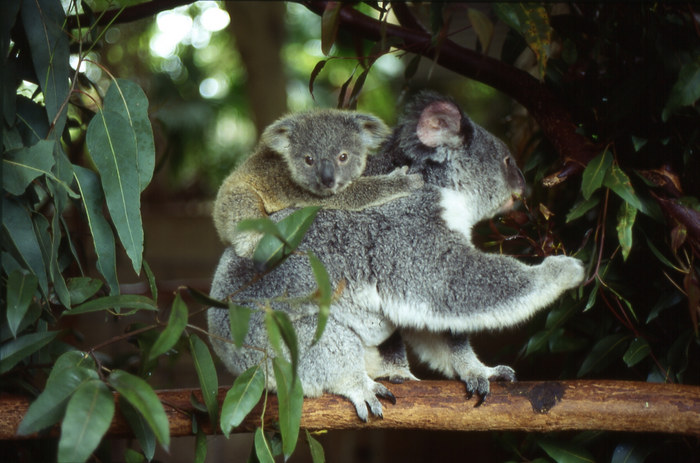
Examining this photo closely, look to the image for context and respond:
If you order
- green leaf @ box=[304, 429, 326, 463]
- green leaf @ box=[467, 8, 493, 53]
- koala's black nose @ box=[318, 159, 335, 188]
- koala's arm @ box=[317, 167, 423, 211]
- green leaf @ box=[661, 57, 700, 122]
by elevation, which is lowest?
green leaf @ box=[304, 429, 326, 463]

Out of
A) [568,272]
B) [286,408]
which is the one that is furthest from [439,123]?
[286,408]

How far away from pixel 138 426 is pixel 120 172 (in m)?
0.64

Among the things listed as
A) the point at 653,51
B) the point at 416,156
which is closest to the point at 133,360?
the point at 416,156

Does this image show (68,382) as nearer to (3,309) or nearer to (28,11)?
(3,309)

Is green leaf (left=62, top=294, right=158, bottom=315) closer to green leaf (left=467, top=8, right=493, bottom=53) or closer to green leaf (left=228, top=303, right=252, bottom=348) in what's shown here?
green leaf (left=228, top=303, right=252, bottom=348)

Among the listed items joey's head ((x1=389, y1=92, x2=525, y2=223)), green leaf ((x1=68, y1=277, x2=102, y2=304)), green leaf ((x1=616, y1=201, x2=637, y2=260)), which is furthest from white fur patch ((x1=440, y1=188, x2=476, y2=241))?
green leaf ((x1=68, y1=277, x2=102, y2=304))

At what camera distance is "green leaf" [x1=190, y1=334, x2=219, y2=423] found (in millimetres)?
1528

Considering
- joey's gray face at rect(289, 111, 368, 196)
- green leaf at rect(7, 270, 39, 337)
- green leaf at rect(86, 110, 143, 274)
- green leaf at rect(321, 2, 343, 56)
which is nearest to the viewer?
green leaf at rect(7, 270, 39, 337)

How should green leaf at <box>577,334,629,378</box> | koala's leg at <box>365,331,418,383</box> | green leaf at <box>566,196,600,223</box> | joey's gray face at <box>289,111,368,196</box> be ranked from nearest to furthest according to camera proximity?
green leaf at <box>566,196,600,223</box> < joey's gray face at <box>289,111,368,196</box> < green leaf at <box>577,334,629,378</box> < koala's leg at <box>365,331,418,383</box>

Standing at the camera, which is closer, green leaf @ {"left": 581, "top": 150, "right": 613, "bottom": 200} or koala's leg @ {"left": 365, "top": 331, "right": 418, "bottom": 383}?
green leaf @ {"left": 581, "top": 150, "right": 613, "bottom": 200}

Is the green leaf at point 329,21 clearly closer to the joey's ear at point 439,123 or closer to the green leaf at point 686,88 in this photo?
the joey's ear at point 439,123

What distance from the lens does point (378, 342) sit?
2.02 metres

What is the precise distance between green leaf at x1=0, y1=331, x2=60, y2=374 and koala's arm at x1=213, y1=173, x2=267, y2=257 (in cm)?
54

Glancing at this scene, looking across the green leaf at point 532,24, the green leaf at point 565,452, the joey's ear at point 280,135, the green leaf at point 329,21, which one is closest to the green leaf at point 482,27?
the green leaf at point 532,24
